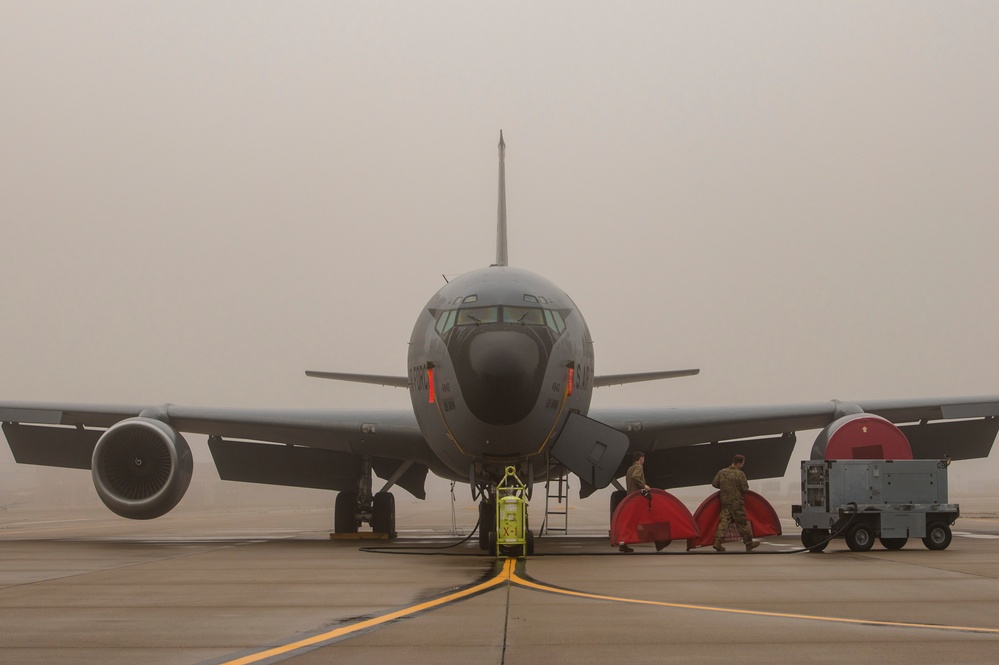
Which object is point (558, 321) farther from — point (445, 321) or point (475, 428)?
point (475, 428)

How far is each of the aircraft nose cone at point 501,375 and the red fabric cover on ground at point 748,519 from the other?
332 centimetres

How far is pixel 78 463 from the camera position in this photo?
20.8 meters

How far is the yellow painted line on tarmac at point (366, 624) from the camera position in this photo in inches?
233

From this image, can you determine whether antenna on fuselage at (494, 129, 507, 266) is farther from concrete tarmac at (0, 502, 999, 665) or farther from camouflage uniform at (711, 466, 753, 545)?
concrete tarmac at (0, 502, 999, 665)

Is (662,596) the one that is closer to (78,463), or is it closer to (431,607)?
(431,607)

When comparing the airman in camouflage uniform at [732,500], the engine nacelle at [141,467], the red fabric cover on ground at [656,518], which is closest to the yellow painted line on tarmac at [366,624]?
the red fabric cover on ground at [656,518]

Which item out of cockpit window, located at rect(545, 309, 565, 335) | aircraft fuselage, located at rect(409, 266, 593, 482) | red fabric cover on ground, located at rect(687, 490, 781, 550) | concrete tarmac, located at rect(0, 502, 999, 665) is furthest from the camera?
red fabric cover on ground, located at rect(687, 490, 781, 550)

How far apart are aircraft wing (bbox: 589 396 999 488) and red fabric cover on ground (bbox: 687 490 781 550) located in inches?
99.3

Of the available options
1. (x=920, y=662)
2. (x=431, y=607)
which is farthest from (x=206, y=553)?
(x=920, y=662)

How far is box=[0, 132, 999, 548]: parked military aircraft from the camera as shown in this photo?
1473 centimetres

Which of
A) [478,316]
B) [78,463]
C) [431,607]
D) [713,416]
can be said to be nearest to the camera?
[431,607]

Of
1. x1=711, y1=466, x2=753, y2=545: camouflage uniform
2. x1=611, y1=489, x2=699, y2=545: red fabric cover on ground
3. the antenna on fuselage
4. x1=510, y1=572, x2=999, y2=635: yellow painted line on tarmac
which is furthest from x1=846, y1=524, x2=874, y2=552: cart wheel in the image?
the antenna on fuselage

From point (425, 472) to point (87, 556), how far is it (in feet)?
25.5

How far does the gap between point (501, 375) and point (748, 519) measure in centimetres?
444
